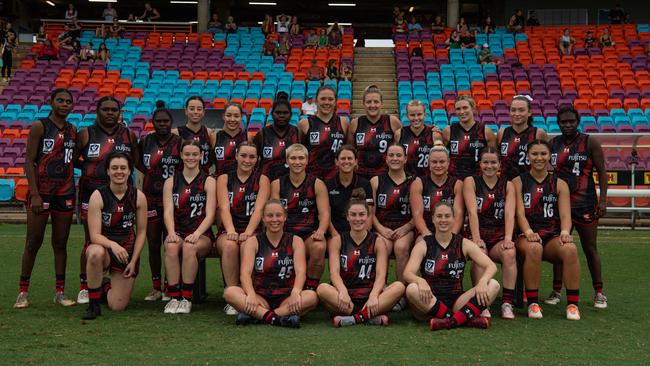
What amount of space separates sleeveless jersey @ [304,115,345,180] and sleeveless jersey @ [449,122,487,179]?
3.11 feet

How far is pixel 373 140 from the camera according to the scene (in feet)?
22.2

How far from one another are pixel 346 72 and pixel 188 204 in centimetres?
1434

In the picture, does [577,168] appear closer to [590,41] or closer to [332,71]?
[332,71]

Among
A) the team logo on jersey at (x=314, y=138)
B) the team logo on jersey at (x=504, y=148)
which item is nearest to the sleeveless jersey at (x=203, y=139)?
the team logo on jersey at (x=314, y=138)

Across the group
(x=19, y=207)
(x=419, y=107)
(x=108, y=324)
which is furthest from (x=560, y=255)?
(x=19, y=207)

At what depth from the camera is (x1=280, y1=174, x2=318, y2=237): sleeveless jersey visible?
243 inches

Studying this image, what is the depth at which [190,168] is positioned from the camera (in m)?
6.22

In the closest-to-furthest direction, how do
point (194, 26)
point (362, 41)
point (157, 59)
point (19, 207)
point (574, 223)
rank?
point (574, 223)
point (19, 207)
point (157, 59)
point (362, 41)
point (194, 26)

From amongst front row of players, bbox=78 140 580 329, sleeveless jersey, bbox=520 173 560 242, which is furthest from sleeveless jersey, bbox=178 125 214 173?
sleeveless jersey, bbox=520 173 560 242

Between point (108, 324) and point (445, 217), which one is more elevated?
point (445, 217)

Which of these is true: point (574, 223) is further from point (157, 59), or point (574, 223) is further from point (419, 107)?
point (157, 59)

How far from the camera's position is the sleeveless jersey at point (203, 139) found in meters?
6.75

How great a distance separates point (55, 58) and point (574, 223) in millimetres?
17938

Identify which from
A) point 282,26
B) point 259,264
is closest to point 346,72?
point 282,26
